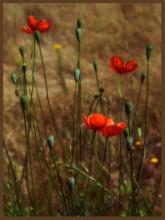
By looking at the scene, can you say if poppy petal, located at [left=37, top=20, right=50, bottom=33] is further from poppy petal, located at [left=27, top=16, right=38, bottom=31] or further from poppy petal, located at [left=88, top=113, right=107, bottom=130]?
poppy petal, located at [left=88, top=113, right=107, bottom=130]

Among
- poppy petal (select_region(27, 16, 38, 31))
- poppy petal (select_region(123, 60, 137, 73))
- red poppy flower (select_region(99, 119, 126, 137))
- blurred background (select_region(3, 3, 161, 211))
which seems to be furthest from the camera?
blurred background (select_region(3, 3, 161, 211))

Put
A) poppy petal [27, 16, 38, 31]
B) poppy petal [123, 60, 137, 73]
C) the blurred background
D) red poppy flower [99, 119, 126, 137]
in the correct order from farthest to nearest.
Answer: the blurred background → poppy petal [27, 16, 38, 31] → poppy petal [123, 60, 137, 73] → red poppy flower [99, 119, 126, 137]

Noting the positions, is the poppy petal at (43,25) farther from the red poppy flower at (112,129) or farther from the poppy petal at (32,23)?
the red poppy flower at (112,129)

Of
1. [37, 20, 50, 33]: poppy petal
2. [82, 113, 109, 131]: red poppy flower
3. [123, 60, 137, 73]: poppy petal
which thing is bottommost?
[82, 113, 109, 131]: red poppy flower

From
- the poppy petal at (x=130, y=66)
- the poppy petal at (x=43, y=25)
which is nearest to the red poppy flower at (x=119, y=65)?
the poppy petal at (x=130, y=66)

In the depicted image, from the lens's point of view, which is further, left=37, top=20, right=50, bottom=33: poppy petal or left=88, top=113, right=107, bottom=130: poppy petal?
left=37, top=20, right=50, bottom=33: poppy petal

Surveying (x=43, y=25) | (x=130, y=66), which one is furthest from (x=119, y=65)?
(x=43, y=25)

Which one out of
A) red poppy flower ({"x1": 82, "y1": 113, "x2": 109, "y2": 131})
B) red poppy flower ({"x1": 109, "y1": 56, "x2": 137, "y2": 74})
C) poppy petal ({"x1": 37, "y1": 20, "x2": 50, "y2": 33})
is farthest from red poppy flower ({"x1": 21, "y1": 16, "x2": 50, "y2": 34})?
red poppy flower ({"x1": 82, "y1": 113, "x2": 109, "y2": 131})

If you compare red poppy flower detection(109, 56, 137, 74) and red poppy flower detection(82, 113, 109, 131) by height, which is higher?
red poppy flower detection(109, 56, 137, 74)
